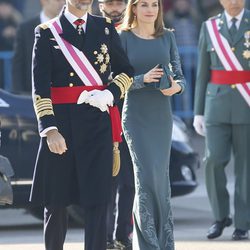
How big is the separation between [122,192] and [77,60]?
6.94ft

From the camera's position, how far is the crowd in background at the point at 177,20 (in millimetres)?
18453

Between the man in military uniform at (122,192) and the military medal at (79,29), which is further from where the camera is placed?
the man in military uniform at (122,192)

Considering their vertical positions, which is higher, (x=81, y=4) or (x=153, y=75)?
(x=81, y=4)

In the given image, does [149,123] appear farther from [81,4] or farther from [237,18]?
[237,18]

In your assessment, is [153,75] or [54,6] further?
[54,6]

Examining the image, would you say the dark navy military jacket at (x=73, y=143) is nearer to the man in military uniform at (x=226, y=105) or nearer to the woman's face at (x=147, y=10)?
the woman's face at (x=147, y=10)

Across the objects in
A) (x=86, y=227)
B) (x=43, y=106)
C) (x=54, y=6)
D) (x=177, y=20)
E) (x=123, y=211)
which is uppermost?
(x=54, y=6)

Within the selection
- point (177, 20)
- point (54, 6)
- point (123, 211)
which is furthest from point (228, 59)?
point (177, 20)

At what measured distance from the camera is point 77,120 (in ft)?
24.6

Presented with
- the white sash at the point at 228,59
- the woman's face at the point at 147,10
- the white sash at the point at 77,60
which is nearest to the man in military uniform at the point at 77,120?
the white sash at the point at 77,60

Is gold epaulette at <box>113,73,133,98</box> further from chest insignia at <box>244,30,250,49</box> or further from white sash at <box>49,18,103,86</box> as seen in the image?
chest insignia at <box>244,30,250,49</box>

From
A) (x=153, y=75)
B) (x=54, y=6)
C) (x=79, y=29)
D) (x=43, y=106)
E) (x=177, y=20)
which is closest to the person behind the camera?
(x=43, y=106)

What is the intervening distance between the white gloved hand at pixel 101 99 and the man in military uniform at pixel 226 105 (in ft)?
8.32

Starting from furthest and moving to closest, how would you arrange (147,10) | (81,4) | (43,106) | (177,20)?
(177,20), (147,10), (81,4), (43,106)
